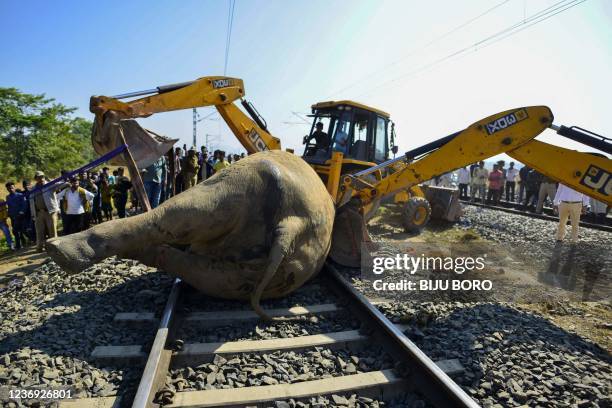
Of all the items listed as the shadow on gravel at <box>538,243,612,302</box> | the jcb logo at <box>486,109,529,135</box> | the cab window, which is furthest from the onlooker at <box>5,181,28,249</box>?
the shadow on gravel at <box>538,243,612,302</box>

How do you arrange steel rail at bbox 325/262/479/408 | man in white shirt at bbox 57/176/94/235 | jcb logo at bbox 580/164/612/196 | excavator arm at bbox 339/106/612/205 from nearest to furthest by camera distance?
steel rail at bbox 325/262/479/408, jcb logo at bbox 580/164/612/196, excavator arm at bbox 339/106/612/205, man in white shirt at bbox 57/176/94/235

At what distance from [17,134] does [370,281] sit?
31.7m

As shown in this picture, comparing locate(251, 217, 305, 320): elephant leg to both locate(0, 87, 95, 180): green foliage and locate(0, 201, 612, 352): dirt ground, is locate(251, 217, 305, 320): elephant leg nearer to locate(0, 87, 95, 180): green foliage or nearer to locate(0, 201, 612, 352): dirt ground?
locate(0, 201, 612, 352): dirt ground

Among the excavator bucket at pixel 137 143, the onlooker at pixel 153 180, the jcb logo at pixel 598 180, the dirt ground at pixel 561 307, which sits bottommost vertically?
the dirt ground at pixel 561 307

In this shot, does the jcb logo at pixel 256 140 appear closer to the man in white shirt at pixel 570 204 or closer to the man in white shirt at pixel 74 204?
the man in white shirt at pixel 74 204

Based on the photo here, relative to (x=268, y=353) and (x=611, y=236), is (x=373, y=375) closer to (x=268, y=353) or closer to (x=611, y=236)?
(x=268, y=353)

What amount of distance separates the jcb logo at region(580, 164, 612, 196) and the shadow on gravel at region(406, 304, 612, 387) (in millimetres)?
1733

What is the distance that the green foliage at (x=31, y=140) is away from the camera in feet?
83.7

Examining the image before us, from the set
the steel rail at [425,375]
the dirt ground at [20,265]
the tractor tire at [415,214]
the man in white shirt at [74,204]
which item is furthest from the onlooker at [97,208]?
the steel rail at [425,375]

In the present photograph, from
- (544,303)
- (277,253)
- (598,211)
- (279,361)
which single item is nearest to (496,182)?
(598,211)

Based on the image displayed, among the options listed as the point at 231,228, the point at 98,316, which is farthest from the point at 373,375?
the point at 98,316

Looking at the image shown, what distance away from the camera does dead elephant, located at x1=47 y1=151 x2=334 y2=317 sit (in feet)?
10.3

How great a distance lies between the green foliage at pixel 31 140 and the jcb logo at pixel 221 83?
82.3 ft

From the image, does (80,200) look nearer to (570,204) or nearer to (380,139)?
(380,139)
